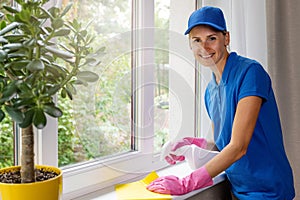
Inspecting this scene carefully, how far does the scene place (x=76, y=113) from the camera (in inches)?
48.4

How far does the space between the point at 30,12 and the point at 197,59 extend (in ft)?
2.57

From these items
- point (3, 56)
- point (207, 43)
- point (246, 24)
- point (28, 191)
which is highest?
point (246, 24)

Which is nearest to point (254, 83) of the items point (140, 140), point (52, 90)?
point (140, 140)

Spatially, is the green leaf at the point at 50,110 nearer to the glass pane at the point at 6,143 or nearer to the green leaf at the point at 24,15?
the green leaf at the point at 24,15

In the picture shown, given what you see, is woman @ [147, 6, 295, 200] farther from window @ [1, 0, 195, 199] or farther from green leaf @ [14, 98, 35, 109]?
green leaf @ [14, 98, 35, 109]

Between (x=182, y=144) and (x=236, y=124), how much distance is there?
0.27 metres

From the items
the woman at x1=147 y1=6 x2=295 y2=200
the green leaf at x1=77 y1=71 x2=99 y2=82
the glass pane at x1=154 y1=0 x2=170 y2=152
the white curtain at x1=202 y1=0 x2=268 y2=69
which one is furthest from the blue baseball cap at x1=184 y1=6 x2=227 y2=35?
the green leaf at x1=77 y1=71 x2=99 y2=82

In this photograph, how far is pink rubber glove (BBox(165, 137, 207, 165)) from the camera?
1.62 meters

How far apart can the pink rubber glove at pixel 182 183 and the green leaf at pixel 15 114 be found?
723 mm

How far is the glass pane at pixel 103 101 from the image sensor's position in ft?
4.03

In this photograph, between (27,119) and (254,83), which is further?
(254,83)

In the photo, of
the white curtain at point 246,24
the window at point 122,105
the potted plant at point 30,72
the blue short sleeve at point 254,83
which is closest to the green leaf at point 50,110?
the potted plant at point 30,72

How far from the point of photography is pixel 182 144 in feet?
5.46

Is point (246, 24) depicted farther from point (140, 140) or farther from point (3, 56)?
point (3, 56)
